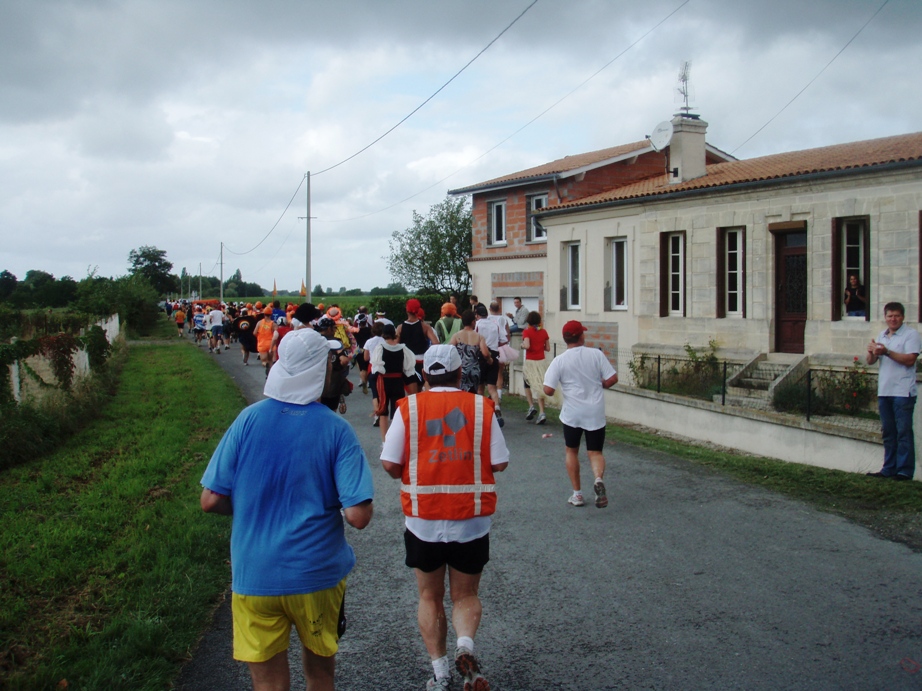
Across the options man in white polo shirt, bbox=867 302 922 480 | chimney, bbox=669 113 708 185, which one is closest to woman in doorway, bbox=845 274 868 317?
chimney, bbox=669 113 708 185

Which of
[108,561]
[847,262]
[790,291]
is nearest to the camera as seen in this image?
[108,561]

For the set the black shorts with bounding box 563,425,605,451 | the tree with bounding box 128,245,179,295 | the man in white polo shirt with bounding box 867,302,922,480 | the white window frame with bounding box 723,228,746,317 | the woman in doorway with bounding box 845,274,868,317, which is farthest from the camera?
the tree with bounding box 128,245,179,295

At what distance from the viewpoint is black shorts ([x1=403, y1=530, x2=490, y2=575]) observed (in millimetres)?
4172

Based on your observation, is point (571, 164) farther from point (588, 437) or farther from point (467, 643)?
point (467, 643)

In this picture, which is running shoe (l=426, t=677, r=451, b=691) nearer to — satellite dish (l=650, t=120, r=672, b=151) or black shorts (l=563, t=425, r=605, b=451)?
black shorts (l=563, t=425, r=605, b=451)

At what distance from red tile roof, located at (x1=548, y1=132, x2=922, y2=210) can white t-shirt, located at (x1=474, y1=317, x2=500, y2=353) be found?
25.8 feet

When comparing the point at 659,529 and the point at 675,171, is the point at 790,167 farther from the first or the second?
the point at 659,529

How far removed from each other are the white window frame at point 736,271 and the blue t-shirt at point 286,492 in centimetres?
1678

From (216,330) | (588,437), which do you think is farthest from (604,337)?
(588,437)

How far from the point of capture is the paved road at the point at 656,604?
436 centimetres

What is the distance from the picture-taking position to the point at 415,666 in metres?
4.50

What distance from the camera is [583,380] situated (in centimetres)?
766

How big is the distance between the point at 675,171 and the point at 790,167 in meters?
3.59

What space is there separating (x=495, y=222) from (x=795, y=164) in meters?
13.9
